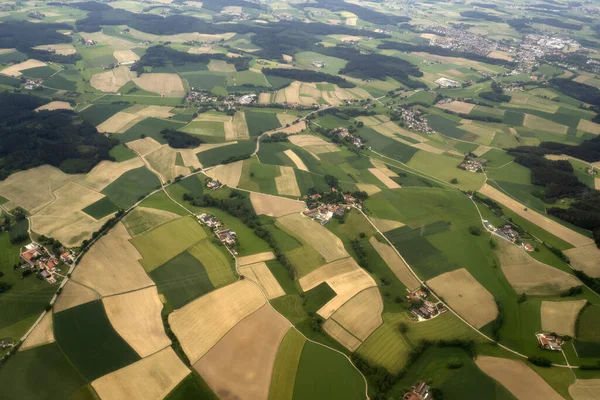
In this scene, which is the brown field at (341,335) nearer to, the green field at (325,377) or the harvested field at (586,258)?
the green field at (325,377)

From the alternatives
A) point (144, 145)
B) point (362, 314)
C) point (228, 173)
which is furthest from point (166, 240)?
point (144, 145)

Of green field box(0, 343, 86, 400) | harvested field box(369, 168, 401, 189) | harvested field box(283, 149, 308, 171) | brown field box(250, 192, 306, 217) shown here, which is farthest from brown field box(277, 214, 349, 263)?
green field box(0, 343, 86, 400)

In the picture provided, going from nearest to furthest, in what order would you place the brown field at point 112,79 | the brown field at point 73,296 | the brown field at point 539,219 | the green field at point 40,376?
the green field at point 40,376
the brown field at point 73,296
the brown field at point 539,219
the brown field at point 112,79

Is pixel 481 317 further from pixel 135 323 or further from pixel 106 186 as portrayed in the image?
pixel 106 186

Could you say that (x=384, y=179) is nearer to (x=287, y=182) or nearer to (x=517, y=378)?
(x=287, y=182)

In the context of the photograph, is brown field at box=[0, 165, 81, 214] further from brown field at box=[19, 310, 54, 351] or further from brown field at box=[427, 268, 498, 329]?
brown field at box=[427, 268, 498, 329]

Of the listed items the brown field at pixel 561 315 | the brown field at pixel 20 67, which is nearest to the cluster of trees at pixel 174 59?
the brown field at pixel 20 67
